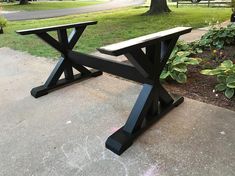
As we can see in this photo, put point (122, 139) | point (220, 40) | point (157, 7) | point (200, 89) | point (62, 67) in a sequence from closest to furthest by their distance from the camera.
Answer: point (122, 139) < point (200, 89) < point (62, 67) < point (220, 40) < point (157, 7)

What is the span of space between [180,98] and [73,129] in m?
1.26

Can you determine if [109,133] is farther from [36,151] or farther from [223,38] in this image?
[223,38]

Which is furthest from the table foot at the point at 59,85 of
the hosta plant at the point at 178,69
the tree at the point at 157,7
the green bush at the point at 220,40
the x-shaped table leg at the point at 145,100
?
the tree at the point at 157,7

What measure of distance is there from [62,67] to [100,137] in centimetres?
149

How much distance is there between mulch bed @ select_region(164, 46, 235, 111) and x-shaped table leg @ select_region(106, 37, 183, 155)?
1.91 feet

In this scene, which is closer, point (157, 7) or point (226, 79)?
point (226, 79)

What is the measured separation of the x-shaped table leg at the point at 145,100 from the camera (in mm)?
2141

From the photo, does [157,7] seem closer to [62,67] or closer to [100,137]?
[62,67]

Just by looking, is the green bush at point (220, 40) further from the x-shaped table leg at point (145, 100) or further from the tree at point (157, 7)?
the tree at point (157, 7)

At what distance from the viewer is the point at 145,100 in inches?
91.4

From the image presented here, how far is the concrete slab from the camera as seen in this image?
1942mm

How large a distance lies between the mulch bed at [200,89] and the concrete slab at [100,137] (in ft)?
0.59

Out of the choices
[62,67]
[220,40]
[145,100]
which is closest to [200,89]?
[145,100]

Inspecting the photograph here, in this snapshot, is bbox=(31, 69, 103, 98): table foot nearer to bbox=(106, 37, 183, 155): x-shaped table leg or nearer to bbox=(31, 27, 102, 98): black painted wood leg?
bbox=(31, 27, 102, 98): black painted wood leg
